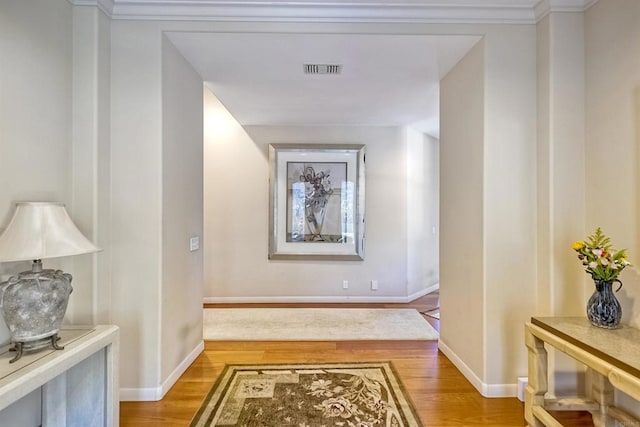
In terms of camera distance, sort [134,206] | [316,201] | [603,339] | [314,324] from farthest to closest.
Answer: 1. [316,201]
2. [314,324]
3. [134,206]
4. [603,339]

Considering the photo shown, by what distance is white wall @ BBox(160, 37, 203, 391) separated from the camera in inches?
93.5

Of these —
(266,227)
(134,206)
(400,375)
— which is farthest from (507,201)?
(266,227)

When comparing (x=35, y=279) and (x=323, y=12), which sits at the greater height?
(x=323, y=12)

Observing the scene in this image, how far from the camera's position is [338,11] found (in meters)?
2.30

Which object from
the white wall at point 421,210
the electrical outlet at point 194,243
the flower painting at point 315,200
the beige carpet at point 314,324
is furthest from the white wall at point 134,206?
the white wall at point 421,210

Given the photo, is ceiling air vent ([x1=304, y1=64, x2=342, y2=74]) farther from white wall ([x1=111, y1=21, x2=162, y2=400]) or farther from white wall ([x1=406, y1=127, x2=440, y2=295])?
white wall ([x1=406, y1=127, x2=440, y2=295])

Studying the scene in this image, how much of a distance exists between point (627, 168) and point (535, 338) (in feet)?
3.62

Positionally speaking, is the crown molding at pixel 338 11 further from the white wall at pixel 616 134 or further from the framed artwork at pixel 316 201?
the framed artwork at pixel 316 201

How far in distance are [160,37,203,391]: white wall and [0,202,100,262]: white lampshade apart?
0.79 metres

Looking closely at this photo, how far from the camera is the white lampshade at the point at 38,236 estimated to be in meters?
1.41

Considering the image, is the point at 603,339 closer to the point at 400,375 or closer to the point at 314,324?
the point at 400,375

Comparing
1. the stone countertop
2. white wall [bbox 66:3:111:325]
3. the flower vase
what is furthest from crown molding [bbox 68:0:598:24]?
the stone countertop

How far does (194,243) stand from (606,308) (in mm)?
2887

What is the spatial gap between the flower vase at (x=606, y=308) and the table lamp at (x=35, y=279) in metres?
2.66
